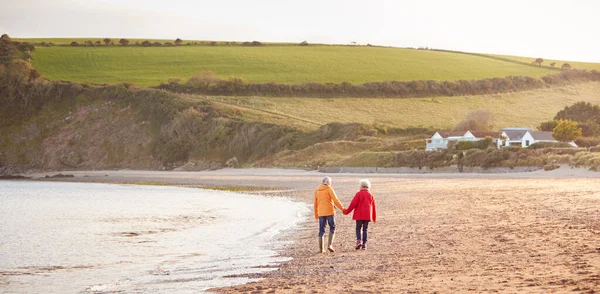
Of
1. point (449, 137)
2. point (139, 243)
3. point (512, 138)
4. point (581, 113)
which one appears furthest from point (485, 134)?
point (139, 243)

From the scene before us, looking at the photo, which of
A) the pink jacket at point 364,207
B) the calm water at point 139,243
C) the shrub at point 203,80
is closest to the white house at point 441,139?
the calm water at point 139,243

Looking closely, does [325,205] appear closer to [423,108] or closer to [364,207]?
[364,207]

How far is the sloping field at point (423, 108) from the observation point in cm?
9238

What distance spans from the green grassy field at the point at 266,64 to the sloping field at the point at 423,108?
28.5 ft

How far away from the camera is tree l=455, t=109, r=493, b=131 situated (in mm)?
83125

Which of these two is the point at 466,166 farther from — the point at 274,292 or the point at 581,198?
the point at 274,292

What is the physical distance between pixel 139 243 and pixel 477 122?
231 feet

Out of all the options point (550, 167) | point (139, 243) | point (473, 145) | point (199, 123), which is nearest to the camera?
point (139, 243)

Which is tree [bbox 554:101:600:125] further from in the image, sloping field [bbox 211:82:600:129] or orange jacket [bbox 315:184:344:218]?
orange jacket [bbox 315:184:344:218]

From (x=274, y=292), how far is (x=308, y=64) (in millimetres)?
109926

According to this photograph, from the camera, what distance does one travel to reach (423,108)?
98.9 m

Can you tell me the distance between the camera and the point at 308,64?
119 m

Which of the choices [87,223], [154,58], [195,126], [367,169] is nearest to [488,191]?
[87,223]

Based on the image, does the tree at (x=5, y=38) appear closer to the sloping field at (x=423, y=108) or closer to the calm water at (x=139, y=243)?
the sloping field at (x=423, y=108)
